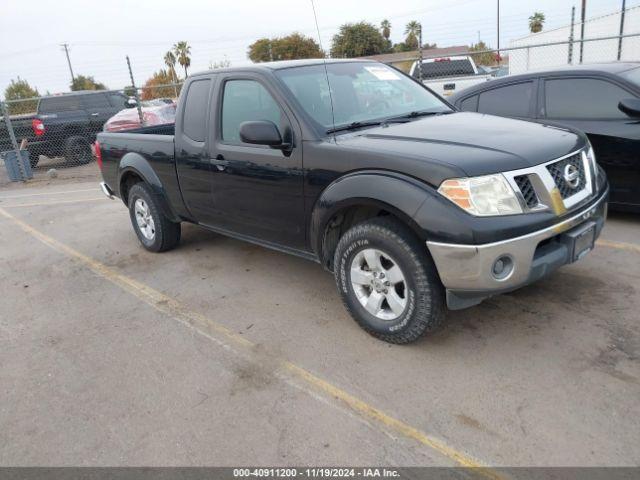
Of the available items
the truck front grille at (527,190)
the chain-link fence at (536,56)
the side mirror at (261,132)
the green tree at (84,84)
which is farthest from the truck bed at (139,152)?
the green tree at (84,84)

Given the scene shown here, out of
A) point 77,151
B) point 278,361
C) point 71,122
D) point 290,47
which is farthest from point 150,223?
point 290,47

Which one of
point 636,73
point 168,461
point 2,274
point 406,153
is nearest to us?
point 168,461

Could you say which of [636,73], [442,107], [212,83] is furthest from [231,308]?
[636,73]

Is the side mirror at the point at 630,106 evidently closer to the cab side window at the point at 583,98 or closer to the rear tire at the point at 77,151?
the cab side window at the point at 583,98

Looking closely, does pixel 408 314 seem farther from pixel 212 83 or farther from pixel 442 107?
pixel 212 83

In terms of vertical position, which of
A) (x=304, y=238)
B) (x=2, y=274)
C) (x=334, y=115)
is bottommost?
(x=2, y=274)

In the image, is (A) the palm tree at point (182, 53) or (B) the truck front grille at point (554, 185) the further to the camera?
(A) the palm tree at point (182, 53)

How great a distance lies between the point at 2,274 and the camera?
569cm

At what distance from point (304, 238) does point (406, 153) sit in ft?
3.62

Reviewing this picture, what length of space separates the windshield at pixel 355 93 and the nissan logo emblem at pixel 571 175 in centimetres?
132

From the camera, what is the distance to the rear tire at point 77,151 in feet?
45.0

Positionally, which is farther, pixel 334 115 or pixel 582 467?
pixel 334 115

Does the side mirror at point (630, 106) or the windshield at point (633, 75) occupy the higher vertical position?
the windshield at point (633, 75)

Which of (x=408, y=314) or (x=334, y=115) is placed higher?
(x=334, y=115)
